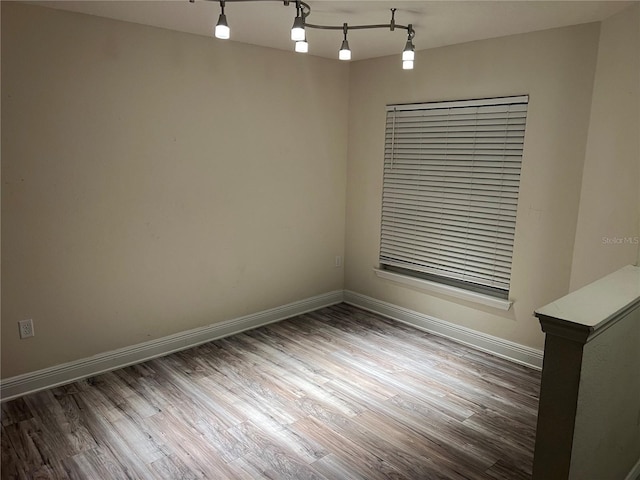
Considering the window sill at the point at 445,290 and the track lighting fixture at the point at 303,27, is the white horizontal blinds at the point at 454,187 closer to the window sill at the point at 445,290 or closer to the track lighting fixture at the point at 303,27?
the window sill at the point at 445,290

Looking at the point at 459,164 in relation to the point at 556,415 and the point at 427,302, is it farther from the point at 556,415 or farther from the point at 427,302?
the point at 556,415

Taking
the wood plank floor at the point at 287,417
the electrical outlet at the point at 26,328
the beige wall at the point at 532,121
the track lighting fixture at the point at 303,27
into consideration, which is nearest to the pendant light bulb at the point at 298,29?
the track lighting fixture at the point at 303,27

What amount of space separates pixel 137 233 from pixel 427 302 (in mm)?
2475

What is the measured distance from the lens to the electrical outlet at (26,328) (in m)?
2.93

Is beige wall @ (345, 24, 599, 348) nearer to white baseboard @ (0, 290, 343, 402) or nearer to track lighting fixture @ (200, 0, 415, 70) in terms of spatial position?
track lighting fixture @ (200, 0, 415, 70)

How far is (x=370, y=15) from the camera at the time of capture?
9.37ft

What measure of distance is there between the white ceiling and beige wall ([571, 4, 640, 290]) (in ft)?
0.68

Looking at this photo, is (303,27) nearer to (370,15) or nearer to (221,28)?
(221,28)

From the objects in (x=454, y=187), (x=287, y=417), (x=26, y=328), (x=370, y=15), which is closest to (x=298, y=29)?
(x=370, y=15)

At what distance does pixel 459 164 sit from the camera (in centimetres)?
375

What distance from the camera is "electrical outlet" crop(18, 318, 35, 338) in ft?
9.62

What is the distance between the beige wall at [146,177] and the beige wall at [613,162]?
7.39 ft

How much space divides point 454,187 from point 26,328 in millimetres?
3232

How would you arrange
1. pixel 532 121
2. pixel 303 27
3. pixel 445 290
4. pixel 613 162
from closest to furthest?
pixel 303 27 → pixel 613 162 → pixel 532 121 → pixel 445 290
